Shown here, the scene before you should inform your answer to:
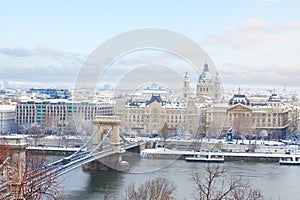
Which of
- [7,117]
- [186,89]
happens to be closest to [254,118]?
[186,89]

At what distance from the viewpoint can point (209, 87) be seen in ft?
64.9

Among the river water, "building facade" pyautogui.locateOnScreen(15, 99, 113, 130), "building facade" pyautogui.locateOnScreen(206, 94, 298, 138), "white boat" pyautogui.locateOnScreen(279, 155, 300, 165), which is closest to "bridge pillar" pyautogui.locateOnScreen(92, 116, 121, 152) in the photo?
the river water

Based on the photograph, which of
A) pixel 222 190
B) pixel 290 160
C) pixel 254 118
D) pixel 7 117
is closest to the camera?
pixel 222 190

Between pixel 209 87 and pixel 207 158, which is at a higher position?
pixel 209 87

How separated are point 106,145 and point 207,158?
1.89 metres

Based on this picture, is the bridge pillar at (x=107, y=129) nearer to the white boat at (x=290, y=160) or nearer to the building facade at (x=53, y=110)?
the white boat at (x=290, y=160)

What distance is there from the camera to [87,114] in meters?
17.2

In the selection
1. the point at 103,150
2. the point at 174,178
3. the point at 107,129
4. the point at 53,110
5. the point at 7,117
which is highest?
the point at 53,110

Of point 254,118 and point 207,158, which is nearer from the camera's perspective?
point 207,158

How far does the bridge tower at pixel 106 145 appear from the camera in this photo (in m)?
9.21

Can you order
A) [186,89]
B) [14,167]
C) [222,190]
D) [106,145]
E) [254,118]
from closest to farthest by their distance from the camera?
[14,167]
[222,190]
[106,145]
[254,118]
[186,89]

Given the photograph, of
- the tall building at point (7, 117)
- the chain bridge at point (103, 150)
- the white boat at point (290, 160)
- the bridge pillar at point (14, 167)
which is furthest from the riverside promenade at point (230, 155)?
the tall building at point (7, 117)

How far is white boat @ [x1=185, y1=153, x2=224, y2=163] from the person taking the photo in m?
10.8

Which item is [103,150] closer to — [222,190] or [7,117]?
[222,190]
